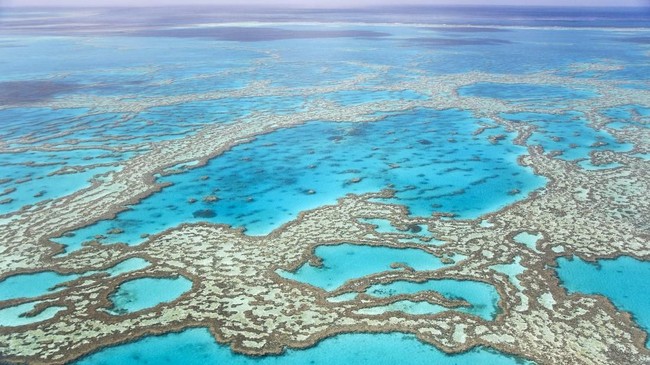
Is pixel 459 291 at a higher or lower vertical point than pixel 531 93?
lower

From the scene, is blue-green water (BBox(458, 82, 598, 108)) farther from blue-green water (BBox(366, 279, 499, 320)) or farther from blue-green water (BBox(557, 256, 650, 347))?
blue-green water (BBox(366, 279, 499, 320))

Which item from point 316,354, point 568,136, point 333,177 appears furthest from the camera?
point 568,136

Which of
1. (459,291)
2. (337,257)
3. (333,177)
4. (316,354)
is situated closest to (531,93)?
(333,177)

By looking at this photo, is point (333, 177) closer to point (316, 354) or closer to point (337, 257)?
point (337, 257)

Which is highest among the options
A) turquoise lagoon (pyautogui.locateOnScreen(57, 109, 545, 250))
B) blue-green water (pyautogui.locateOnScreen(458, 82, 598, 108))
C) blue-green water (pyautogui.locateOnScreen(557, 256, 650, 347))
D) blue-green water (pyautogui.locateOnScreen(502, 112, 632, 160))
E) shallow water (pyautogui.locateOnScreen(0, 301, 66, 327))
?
blue-green water (pyautogui.locateOnScreen(458, 82, 598, 108))

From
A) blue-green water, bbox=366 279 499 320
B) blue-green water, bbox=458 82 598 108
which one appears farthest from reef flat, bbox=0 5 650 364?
blue-green water, bbox=458 82 598 108

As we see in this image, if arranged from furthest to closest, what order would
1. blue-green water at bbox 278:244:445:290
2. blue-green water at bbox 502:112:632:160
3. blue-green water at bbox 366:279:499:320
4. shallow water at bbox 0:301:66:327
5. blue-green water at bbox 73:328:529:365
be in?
blue-green water at bbox 502:112:632:160 < blue-green water at bbox 278:244:445:290 < blue-green water at bbox 366:279:499:320 < shallow water at bbox 0:301:66:327 < blue-green water at bbox 73:328:529:365

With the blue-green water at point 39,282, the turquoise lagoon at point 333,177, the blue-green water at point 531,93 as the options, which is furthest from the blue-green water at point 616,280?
the blue-green water at point 531,93
